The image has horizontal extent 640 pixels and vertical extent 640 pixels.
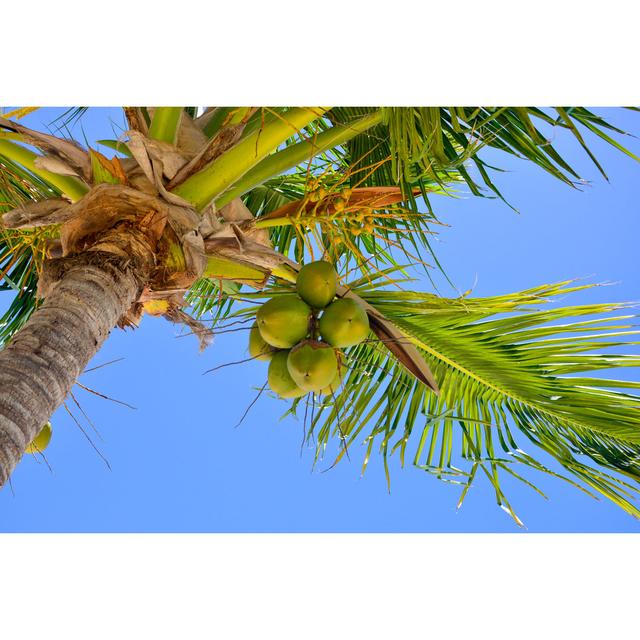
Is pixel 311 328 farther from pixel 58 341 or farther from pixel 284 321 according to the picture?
pixel 58 341

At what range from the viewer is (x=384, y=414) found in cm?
296

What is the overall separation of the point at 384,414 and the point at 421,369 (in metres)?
Answer: 0.57

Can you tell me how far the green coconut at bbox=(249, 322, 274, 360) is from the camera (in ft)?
7.40

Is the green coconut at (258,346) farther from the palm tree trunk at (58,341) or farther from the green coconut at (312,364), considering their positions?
the palm tree trunk at (58,341)

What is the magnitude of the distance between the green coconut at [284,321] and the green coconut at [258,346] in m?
0.17

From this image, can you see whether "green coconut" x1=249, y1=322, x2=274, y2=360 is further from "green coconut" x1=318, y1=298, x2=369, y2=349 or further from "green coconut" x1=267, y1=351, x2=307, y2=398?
"green coconut" x1=318, y1=298, x2=369, y2=349

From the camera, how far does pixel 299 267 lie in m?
2.53

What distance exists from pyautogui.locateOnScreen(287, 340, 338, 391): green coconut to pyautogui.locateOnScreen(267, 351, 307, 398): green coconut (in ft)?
0.31

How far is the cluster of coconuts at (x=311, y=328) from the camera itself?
6.50 ft

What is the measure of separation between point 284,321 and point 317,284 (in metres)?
0.16

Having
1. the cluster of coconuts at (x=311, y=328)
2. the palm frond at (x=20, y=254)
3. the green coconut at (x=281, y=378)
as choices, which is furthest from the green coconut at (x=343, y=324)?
the palm frond at (x=20, y=254)

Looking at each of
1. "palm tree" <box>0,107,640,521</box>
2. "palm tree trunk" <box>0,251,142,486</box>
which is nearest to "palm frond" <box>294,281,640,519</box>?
"palm tree" <box>0,107,640,521</box>

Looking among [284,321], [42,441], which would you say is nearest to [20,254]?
[42,441]

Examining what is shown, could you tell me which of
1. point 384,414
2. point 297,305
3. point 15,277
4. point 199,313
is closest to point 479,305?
point 384,414
